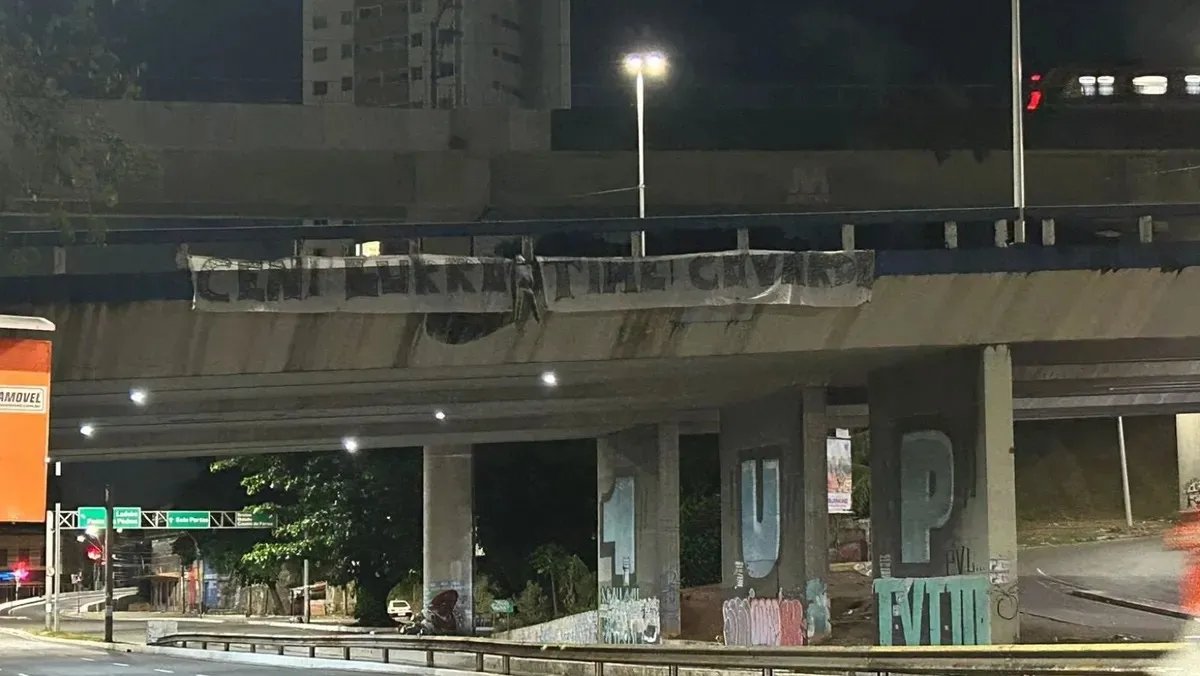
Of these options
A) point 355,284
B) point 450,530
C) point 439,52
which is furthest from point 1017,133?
point 439,52

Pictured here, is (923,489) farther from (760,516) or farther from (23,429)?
(23,429)

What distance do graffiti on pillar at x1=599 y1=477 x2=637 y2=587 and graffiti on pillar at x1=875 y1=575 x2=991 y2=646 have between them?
11.6 meters

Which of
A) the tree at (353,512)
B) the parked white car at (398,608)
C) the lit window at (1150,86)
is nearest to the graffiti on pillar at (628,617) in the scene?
the tree at (353,512)

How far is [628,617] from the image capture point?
32500 mm

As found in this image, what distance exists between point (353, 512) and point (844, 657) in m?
31.4

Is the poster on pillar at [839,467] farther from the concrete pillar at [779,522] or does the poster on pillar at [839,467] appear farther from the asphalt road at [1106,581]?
the concrete pillar at [779,522]

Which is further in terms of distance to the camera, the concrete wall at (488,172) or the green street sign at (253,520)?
the green street sign at (253,520)

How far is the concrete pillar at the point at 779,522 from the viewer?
990 inches

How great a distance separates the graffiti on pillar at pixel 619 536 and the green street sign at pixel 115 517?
29043mm

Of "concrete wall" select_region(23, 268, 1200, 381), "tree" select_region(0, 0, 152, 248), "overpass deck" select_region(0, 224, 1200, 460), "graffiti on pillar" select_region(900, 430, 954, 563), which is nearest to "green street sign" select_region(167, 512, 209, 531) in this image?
"overpass deck" select_region(0, 224, 1200, 460)

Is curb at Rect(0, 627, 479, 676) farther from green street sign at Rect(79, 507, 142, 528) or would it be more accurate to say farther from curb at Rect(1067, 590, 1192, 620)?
curb at Rect(1067, 590, 1192, 620)

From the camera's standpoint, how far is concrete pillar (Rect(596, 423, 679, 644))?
31.7 m

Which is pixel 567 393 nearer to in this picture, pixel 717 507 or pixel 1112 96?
pixel 717 507

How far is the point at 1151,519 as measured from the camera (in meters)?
48.7
